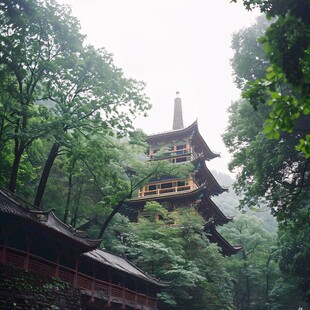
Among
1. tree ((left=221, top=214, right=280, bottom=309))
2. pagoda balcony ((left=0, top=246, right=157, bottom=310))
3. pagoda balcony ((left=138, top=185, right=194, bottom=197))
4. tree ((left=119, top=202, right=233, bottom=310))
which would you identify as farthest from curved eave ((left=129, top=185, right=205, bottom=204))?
→ pagoda balcony ((left=0, top=246, right=157, bottom=310))

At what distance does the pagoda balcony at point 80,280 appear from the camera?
475 inches

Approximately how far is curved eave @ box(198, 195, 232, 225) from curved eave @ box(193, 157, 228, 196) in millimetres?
1970

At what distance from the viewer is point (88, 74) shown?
1734cm

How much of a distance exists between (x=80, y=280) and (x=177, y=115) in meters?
28.6

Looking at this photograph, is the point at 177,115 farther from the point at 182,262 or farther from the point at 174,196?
the point at 182,262

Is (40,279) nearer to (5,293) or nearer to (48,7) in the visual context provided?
(5,293)

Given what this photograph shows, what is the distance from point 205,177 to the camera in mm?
35906

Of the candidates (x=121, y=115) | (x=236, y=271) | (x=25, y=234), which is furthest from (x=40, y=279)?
(x=236, y=271)

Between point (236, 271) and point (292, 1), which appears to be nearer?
point (292, 1)

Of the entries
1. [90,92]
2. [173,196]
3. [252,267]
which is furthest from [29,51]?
[252,267]

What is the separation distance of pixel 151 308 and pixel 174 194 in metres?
11.2

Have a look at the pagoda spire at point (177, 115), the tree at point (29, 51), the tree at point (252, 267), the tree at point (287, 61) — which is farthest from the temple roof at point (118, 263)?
the pagoda spire at point (177, 115)

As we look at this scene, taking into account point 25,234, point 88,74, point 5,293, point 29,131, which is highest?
point 88,74

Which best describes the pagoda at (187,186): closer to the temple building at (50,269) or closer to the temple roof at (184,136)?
the temple roof at (184,136)
